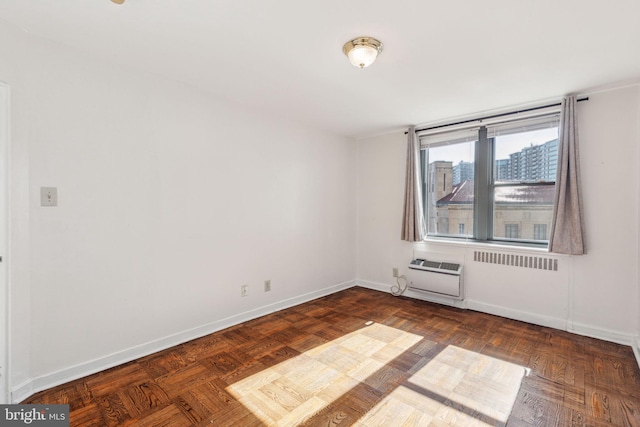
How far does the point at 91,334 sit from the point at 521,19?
3.62 meters

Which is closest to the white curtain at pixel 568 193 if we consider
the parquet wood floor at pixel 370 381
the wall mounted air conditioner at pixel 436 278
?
the parquet wood floor at pixel 370 381

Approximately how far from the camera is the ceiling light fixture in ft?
6.49

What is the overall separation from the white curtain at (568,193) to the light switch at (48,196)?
14.2ft

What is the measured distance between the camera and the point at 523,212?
11.1ft

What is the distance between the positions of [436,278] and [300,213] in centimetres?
195

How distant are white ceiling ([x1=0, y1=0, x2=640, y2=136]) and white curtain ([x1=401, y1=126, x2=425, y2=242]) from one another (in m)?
1.00

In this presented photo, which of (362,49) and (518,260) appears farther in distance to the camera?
(518,260)

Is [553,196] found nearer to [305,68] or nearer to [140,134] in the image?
[305,68]

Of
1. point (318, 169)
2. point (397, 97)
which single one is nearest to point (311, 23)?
point (397, 97)

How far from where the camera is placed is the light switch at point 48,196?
2.02 meters

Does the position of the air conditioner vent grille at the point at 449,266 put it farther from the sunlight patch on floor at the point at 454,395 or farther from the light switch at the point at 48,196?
the light switch at the point at 48,196

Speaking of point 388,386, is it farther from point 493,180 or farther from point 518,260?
point 493,180

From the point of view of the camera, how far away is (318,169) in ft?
13.7

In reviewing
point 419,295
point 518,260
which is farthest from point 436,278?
Result: point 518,260
